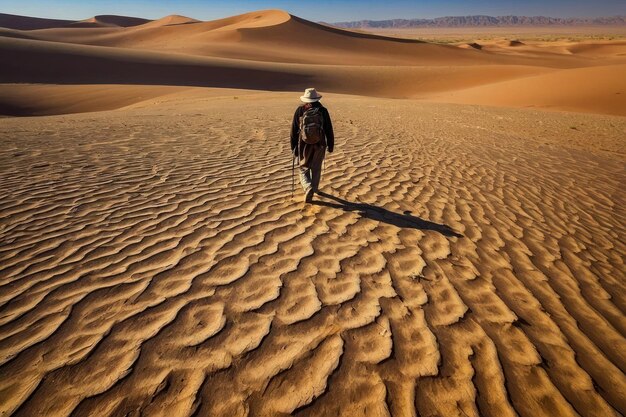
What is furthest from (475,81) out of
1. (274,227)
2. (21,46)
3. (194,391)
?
(21,46)

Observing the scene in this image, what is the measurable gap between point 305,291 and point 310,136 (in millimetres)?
2182

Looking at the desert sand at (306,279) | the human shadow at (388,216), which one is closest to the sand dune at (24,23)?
the desert sand at (306,279)

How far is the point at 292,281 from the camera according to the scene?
3.23m

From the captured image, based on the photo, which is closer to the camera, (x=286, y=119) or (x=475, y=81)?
(x=286, y=119)

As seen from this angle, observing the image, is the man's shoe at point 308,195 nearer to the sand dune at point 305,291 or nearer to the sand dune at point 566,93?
the sand dune at point 305,291

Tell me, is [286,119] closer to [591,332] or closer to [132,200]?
[132,200]

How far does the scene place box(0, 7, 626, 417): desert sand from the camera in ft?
7.28

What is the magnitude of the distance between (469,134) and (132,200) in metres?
9.38

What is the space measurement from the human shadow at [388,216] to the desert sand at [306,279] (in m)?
0.04

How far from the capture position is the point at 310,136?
447cm

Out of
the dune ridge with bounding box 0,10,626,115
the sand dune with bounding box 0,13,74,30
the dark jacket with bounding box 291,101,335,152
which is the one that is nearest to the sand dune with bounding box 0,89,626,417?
the dark jacket with bounding box 291,101,335,152

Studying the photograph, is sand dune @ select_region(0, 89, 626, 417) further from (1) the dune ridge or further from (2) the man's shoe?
(1) the dune ridge

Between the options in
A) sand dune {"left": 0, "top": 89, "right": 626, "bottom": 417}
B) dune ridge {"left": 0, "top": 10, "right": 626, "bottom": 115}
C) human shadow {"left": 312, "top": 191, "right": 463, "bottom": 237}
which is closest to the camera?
sand dune {"left": 0, "top": 89, "right": 626, "bottom": 417}

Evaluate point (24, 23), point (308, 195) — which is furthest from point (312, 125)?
point (24, 23)
